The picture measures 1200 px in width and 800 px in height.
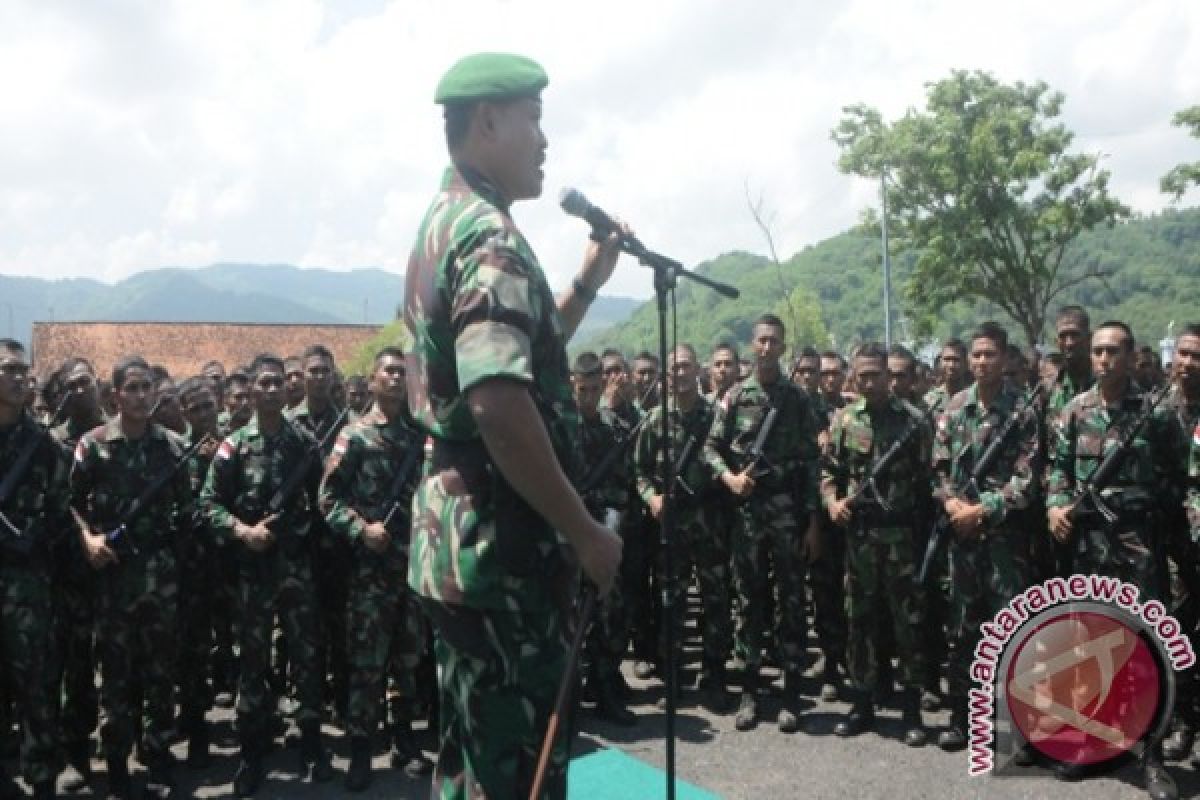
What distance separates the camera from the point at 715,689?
6848mm

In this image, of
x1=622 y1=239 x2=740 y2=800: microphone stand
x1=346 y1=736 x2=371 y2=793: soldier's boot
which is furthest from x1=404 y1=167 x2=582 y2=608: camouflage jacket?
x1=346 y1=736 x2=371 y2=793: soldier's boot

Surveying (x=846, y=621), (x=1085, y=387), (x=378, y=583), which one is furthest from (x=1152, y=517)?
(x=378, y=583)

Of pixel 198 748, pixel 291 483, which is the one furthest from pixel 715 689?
pixel 198 748

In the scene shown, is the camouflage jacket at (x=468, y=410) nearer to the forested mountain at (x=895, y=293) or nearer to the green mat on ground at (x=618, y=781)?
the green mat on ground at (x=618, y=781)

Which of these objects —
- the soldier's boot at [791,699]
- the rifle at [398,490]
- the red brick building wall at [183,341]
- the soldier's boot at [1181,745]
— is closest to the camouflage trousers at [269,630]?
the rifle at [398,490]

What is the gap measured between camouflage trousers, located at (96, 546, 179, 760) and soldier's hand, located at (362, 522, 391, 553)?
1.08 metres

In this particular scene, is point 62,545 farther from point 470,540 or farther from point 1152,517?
point 1152,517

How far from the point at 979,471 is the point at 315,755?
4143mm

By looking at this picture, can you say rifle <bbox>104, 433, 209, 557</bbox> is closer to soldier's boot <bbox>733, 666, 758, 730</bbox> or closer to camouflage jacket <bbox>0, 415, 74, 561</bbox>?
camouflage jacket <bbox>0, 415, 74, 561</bbox>

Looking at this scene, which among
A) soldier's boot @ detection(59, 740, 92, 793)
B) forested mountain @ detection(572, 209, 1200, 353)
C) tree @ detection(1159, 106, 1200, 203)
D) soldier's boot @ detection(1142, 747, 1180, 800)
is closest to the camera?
soldier's boot @ detection(1142, 747, 1180, 800)

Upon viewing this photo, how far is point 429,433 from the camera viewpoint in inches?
97.7

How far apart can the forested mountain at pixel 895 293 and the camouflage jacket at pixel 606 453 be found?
2234 centimetres

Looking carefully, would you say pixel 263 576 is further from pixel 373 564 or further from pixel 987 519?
pixel 987 519

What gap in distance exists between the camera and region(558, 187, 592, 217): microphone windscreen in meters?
2.82
